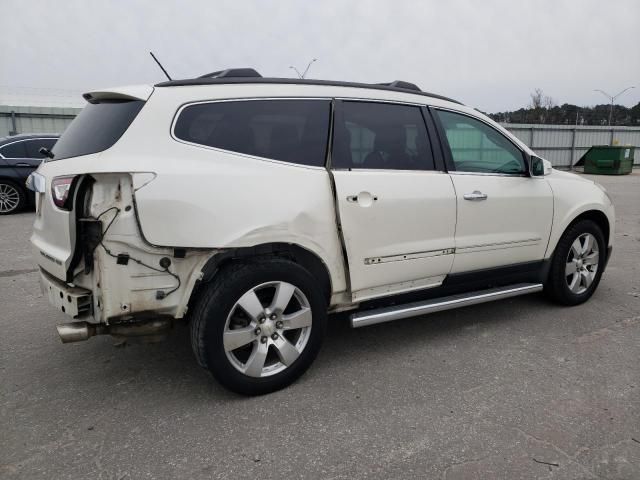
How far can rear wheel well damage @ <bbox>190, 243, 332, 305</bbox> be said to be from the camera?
2.77 metres

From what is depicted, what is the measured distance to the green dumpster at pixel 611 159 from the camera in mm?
22172

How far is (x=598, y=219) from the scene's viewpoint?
4500 mm

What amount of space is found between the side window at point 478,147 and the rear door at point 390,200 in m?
0.26

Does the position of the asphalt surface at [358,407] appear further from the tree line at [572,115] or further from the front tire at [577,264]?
the tree line at [572,115]

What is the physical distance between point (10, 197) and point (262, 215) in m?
Answer: 9.79

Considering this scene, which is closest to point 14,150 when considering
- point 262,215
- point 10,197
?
point 10,197

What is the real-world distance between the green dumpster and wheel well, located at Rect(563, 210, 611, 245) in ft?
69.0

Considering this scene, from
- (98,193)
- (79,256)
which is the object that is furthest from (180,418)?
(98,193)

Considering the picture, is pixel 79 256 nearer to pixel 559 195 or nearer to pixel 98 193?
pixel 98 193

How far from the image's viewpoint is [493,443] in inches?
96.7

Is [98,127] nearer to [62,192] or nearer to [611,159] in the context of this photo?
[62,192]

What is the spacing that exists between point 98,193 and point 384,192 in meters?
1.70

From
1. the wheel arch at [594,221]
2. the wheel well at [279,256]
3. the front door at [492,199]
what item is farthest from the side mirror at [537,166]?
the wheel well at [279,256]

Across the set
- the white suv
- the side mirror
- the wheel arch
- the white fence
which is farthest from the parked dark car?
the white fence
